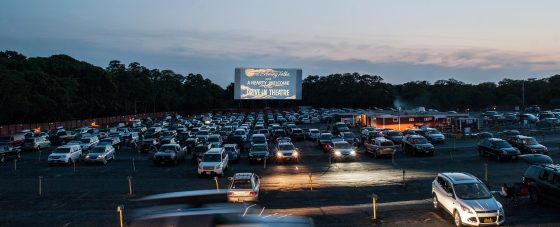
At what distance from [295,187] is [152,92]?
397 ft

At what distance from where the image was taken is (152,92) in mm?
141125

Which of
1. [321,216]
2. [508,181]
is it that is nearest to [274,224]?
[321,216]

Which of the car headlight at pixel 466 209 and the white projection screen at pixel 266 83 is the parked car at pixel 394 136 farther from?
the car headlight at pixel 466 209

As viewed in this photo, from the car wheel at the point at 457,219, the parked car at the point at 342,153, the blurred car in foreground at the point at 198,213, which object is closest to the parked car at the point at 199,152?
the parked car at the point at 342,153

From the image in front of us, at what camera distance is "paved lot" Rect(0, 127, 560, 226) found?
18.7 metres

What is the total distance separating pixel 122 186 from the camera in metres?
27.4

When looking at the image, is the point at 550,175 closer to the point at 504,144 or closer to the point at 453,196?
the point at 453,196

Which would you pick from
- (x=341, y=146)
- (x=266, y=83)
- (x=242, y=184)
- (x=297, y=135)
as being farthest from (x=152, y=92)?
(x=242, y=184)

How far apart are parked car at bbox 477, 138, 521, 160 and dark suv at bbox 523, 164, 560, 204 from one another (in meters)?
14.7

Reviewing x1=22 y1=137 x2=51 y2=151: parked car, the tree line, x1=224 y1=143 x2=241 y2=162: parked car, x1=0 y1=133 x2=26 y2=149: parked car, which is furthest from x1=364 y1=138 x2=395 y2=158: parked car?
the tree line

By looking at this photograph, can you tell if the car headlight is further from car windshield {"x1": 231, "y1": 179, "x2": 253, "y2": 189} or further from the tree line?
the tree line

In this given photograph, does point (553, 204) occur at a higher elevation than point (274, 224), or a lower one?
lower

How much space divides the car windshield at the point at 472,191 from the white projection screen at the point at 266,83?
64.0 metres

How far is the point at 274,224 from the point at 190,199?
174cm
